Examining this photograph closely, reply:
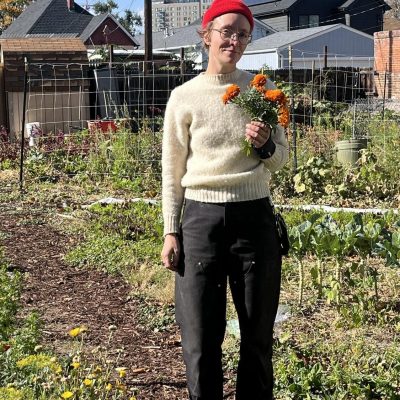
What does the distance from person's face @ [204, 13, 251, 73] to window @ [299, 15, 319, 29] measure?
51078mm

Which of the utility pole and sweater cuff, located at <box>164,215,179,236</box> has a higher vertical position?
the utility pole

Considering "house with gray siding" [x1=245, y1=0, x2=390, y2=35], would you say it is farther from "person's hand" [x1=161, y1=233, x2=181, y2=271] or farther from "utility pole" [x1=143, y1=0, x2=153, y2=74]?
"person's hand" [x1=161, y1=233, x2=181, y2=271]

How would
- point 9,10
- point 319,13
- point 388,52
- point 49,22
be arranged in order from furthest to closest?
point 9,10
point 319,13
point 49,22
point 388,52

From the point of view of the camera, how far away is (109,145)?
428 inches

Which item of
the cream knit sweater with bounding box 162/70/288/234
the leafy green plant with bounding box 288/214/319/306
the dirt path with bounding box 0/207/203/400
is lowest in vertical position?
the dirt path with bounding box 0/207/203/400

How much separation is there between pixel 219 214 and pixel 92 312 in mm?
2438

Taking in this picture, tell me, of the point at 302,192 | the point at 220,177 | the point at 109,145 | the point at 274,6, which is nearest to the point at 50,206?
the point at 109,145

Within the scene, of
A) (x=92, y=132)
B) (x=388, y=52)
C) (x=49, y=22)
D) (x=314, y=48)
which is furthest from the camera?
(x=314, y=48)

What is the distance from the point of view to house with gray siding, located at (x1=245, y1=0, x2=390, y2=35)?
170ft

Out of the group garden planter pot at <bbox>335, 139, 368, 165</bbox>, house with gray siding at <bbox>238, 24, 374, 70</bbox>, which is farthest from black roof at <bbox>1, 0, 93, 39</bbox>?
garden planter pot at <bbox>335, 139, 368, 165</bbox>

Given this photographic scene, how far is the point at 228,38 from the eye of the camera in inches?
113

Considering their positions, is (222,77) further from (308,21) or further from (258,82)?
(308,21)

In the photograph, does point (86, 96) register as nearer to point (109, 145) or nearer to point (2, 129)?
point (2, 129)

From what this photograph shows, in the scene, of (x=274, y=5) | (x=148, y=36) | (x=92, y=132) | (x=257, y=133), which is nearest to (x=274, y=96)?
(x=257, y=133)
